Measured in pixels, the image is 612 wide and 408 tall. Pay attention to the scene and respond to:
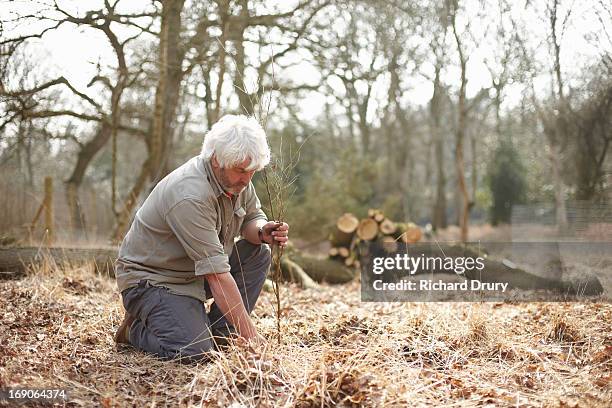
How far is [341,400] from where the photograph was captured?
2205 mm

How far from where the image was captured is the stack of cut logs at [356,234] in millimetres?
7668

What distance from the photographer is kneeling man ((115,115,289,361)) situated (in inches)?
104

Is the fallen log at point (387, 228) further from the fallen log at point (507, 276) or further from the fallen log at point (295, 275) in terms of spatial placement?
the fallen log at point (295, 275)

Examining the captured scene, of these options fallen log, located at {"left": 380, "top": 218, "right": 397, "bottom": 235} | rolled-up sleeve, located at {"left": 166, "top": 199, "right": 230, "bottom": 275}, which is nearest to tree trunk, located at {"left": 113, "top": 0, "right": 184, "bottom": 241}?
fallen log, located at {"left": 380, "top": 218, "right": 397, "bottom": 235}

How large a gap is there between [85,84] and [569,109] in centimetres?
670

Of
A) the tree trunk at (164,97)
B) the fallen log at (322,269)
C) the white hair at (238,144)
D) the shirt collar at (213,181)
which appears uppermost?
the tree trunk at (164,97)

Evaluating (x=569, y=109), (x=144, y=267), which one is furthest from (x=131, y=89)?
(x=569, y=109)

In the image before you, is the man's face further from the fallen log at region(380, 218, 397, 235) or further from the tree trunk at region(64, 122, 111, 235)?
the tree trunk at region(64, 122, 111, 235)

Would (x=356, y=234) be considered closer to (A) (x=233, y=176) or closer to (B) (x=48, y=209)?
(B) (x=48, y=209)

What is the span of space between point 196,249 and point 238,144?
51 cm

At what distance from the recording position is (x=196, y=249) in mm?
2674

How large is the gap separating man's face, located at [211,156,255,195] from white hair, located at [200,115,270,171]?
0.03 m

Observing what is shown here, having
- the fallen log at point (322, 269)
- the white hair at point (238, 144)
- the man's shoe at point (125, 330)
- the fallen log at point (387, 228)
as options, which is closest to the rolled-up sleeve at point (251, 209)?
the white hair at point (238, 144)

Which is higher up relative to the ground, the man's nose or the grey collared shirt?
the man's nose
